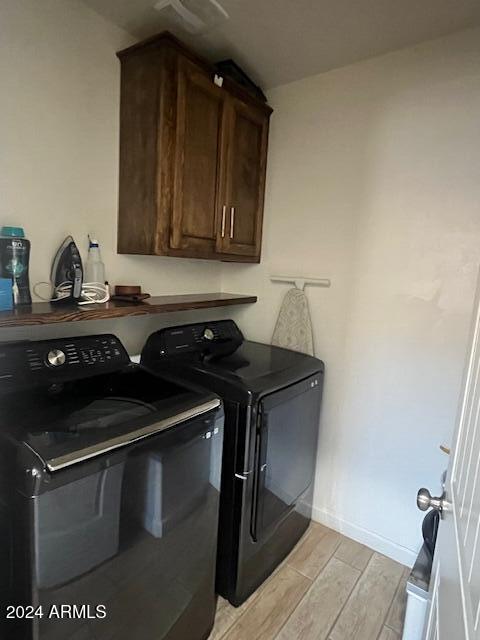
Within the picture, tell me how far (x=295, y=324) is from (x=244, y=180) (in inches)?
33.3

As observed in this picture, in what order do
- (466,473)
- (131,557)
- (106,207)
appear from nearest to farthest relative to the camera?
1. (466,473)
2. (131,557)
3. (106,207)

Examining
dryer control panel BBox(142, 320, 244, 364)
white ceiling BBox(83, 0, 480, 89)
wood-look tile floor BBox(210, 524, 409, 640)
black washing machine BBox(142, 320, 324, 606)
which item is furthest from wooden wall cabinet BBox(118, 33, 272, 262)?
wood-look tile floor BBox(210, 524, 409, 640)

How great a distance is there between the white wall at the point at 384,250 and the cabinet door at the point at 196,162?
1.63ft

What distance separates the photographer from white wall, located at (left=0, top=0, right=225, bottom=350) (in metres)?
1.32

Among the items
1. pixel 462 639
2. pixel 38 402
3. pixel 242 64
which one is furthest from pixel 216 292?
pixel 462 639

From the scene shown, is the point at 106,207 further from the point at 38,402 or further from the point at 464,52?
the point at 464,52

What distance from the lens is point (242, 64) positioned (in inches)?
72.9

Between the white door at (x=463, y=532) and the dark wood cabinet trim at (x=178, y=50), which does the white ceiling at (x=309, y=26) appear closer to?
the dark wood cabinet trim at (x=178, y=50)

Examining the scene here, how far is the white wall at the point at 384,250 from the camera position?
1.62m

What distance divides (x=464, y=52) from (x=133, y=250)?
166 cm

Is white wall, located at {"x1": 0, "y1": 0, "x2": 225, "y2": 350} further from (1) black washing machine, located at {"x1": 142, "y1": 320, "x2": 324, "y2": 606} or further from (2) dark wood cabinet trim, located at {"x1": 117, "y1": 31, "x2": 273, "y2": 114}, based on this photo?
(1) black washing machine, located at {"x1": 142, "y1": 320, "x2": 324, "y2": 606}

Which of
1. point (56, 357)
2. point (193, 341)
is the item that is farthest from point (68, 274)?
point (193, 341)

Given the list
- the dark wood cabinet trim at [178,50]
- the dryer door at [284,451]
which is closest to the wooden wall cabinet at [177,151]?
the dark wood cabinet trim at [178,50]

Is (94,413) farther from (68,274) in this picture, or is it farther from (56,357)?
(68,274)
